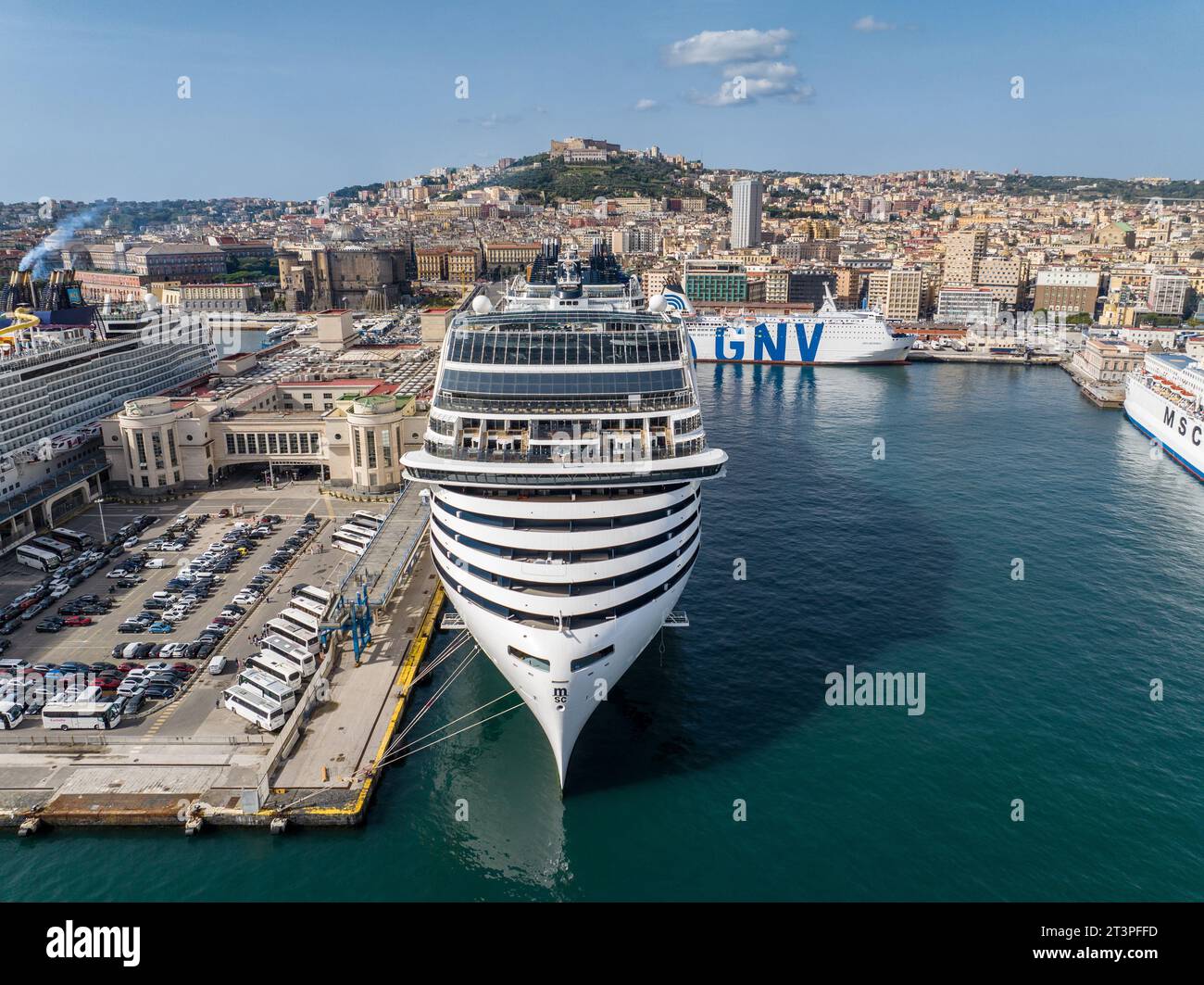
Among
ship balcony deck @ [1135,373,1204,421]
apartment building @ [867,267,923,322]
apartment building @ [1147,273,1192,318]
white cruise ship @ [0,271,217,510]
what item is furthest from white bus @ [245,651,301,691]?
apartment building @ [1147,273,1192,318]

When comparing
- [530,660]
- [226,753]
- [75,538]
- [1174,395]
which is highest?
[1174,395]

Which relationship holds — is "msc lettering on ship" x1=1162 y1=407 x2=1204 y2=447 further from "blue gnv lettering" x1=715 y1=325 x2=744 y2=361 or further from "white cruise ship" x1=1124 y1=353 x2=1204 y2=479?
"blue gnv lettering" x1=715 y1=325 x2=744 y2=361

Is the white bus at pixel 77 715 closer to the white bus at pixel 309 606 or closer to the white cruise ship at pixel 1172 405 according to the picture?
the white bus at pixel 309 606

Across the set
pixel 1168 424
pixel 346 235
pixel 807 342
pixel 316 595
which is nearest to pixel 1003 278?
pixel 807 342

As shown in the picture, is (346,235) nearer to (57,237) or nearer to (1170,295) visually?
(57,237)

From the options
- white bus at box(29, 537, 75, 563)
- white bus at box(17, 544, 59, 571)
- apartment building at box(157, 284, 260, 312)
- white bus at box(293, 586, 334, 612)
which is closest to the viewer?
white bus at box(293, 586, 334, 612)

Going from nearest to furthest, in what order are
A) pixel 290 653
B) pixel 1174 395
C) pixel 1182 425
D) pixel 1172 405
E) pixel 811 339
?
pixel 290 653, pixel 1182 425, pixel 1172 405, pixel 1174 395, pixel 811 339
